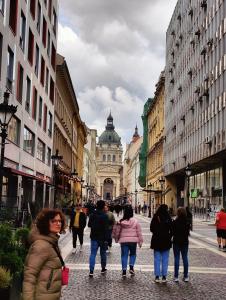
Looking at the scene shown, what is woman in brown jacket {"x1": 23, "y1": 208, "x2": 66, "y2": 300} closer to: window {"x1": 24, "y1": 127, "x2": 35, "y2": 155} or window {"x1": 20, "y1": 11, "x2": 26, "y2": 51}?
window {"x1": 20, "y1": 11, "x2": 26, "y2": 51}

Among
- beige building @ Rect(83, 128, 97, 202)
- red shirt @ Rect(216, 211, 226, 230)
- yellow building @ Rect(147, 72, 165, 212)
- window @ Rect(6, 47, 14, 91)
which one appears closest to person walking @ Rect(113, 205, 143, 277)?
red shirt @ Rect(216, 211, 226, 230)

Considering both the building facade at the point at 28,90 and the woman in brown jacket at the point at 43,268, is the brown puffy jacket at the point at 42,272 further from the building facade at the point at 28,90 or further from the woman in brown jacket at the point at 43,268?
the building facade at the point at 28,90

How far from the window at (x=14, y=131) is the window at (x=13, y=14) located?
476 centimetres

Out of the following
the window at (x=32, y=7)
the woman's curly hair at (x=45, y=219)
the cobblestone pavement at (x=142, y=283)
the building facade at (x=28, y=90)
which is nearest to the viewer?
the woman's curly hair at (x=45, y=219)

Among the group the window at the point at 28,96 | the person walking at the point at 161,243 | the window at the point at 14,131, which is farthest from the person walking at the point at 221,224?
the window at the point at 28,96

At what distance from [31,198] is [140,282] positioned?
2524 centimetres

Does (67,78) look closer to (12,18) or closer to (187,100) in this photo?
(187,100)

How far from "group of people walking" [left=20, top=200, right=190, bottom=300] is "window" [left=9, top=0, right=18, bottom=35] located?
1268 centimetres

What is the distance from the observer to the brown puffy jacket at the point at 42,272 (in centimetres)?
492

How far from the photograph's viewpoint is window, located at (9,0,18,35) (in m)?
26.6

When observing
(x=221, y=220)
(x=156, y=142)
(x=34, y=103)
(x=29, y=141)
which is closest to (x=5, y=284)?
(x=221, y=220)

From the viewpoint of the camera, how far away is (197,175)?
2112 inches

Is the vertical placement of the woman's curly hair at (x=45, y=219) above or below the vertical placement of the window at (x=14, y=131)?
below

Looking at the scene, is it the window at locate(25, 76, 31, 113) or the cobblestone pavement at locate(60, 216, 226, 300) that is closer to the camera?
the cobblestone pavement at locate(60, 216, 226, 300)
